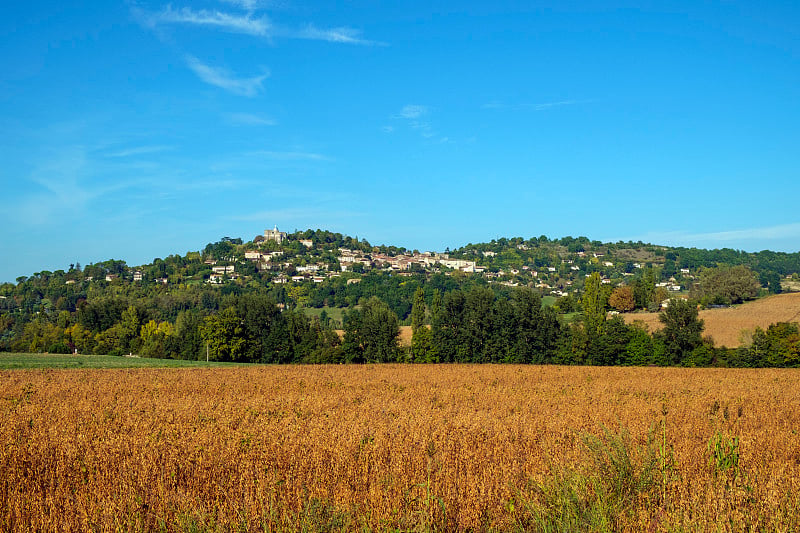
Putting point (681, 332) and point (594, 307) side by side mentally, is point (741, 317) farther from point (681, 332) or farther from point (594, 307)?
point (681, 332)

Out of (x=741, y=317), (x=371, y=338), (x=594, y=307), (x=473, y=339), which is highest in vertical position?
(x=594, y=307)

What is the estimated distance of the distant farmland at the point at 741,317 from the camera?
237 ft

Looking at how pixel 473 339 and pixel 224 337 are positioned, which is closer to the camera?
pixel 473 339

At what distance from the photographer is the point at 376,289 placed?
170750 mm

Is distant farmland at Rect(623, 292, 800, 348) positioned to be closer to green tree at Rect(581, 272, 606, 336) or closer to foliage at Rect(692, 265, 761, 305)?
foliage at Rect(692, 265, 761, 305)

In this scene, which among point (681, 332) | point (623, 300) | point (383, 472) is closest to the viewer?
point (383, 472)

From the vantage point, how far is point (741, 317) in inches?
3305

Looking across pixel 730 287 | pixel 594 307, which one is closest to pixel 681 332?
pixel 594 307

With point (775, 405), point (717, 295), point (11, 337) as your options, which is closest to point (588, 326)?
point (775, 405)

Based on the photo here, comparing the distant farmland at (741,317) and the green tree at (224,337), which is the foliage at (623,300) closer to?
the distant farmland at (741,317)

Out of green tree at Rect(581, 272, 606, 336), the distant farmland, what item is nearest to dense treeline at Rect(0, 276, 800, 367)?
green tree at Rect(581, 272, 606, 336)

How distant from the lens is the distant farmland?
237 feet

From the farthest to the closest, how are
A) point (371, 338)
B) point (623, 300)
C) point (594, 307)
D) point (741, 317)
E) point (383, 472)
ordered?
point (623, 300) → point (594, 307) → point (741, 317) → point (371, 338) → point (383, 472)

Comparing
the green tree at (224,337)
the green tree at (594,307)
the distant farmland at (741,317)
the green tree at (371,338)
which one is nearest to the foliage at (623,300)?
the distant farmland at (741,317)
